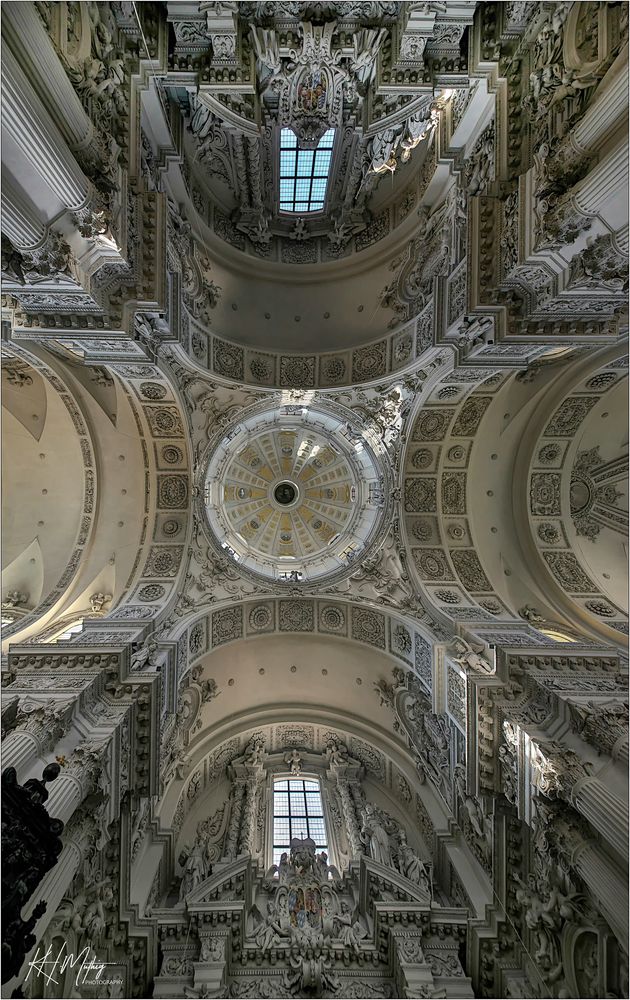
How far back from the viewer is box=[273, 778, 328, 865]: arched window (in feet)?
51.1

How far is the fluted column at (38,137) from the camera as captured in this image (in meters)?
5.33

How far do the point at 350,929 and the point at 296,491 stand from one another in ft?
46.4

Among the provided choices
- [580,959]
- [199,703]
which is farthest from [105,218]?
[580,959]

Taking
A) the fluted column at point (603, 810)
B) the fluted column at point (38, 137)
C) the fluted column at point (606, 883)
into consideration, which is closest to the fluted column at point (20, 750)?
the fluted column at point (38, 137)

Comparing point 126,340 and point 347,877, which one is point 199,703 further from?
point 126,340

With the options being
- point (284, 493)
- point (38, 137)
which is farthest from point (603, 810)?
point (284, 493)

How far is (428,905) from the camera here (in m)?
11.6

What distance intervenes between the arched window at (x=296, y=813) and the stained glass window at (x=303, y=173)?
74.6 ft

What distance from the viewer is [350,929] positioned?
11.6 metres

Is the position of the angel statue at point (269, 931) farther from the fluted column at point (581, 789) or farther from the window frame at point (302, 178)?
the window frame at point (302, 178)

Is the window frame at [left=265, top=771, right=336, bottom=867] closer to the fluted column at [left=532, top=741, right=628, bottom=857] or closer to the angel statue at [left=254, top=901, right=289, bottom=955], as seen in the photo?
the angel statue at [left=254, top=901, right=289, bottom=955]

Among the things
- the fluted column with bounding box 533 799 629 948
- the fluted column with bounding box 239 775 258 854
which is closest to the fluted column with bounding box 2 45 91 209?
the fluted column with bounding box 533 799 629 948

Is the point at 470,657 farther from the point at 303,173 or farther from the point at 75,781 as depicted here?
the point at 303,173

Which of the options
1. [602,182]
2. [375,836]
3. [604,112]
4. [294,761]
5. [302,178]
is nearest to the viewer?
[604,112]
